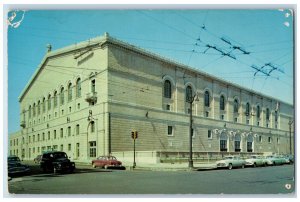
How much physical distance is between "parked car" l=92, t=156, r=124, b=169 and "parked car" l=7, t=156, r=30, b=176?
701cm

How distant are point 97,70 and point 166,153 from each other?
26.6 ft

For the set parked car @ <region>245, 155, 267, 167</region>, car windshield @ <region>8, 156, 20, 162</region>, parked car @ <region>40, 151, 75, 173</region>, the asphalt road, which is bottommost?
parked car @ <region>245, 155, 267, 167</region>

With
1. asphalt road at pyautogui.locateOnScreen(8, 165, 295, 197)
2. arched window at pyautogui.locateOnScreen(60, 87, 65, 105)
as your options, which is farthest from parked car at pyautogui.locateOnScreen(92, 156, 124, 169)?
asphalt road at pyautogui.locateOnScreen(8, 165, 295, 197)

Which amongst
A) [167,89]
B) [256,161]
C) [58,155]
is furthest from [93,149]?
[256,161]

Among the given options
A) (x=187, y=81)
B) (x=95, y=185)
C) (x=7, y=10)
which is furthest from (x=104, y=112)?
(x=7, y=10)

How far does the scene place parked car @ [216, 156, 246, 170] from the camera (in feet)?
76.7

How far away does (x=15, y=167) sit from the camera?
15164 mm

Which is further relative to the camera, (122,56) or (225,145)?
(225,145)

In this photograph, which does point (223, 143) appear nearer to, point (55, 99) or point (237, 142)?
point (237, 142)

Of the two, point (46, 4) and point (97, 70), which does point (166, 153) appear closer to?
point (97, 70)

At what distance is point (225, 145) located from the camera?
25.2m

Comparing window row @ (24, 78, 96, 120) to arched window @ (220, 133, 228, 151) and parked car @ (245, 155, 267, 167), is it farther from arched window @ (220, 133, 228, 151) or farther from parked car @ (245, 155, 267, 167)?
parked car @ (245, 155, 267, 167)

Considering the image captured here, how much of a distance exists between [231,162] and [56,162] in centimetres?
1084
